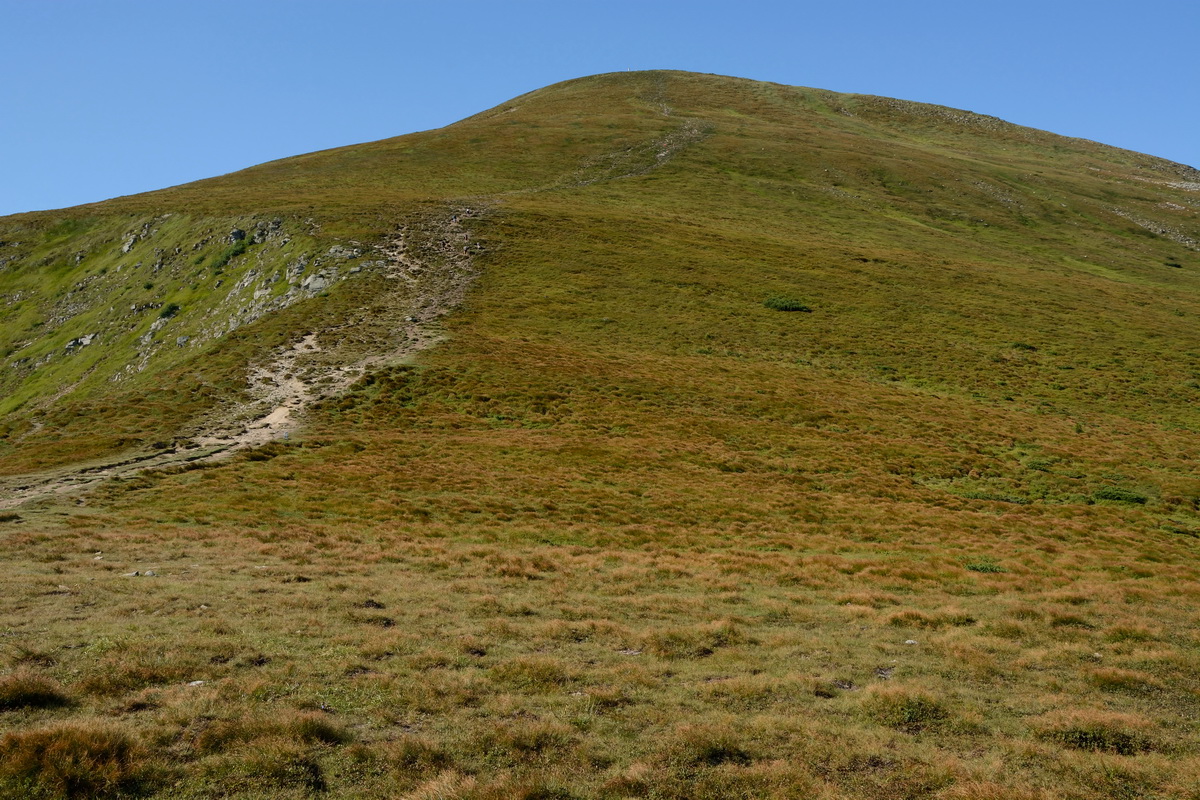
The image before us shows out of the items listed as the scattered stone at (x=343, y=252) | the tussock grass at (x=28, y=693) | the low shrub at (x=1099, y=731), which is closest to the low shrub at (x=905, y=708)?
the low shrub at (x=1099, y=731)

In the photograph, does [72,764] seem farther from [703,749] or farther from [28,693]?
[703,749]

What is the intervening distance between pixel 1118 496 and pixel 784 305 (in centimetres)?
3564

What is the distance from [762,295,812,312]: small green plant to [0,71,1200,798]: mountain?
995mm

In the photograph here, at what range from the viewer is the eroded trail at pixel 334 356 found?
103ft

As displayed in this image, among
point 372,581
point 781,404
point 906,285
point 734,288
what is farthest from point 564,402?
point 906,285

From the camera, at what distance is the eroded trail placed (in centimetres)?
3152

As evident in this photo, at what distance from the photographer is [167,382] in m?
44.3

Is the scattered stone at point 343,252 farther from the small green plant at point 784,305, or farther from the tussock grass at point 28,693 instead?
the tussock grass at point 28,693

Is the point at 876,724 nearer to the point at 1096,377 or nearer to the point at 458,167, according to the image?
the point at 1096,377

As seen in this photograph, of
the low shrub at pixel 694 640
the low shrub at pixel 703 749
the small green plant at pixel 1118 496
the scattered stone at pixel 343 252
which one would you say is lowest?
the small green plant at pixel 1118 496

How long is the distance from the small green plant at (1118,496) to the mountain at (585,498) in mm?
249

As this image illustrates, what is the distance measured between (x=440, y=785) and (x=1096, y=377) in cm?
6283

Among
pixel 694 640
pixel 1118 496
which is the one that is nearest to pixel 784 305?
pixel 1118 496

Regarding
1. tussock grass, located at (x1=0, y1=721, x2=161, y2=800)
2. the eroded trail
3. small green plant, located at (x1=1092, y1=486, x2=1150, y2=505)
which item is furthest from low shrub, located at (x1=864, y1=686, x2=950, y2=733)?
the eroded trail
